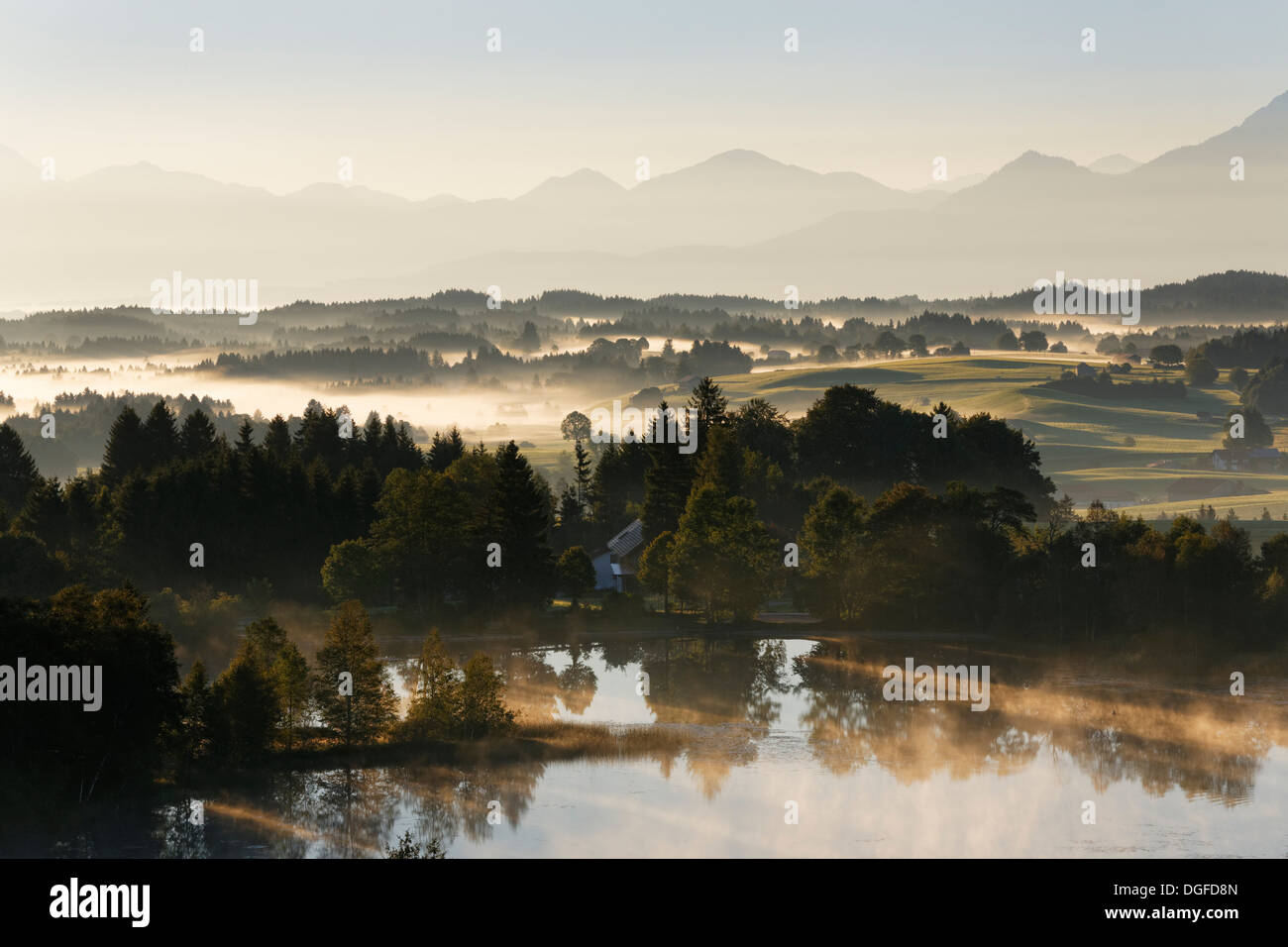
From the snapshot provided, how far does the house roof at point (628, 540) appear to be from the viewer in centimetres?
11981

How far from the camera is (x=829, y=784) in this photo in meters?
59.7

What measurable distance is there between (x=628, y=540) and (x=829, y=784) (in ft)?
205

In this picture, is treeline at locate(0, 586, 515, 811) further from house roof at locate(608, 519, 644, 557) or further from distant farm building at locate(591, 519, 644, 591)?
house roof at locate(608, 519, 644, 557)

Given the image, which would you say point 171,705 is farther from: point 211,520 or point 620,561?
point 620,561

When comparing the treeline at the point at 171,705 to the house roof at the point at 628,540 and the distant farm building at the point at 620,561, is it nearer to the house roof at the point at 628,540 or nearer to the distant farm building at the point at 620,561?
the distant farm building at the point at 620,561

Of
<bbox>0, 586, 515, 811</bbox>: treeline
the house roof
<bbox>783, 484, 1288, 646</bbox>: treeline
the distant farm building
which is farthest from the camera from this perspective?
the house roof

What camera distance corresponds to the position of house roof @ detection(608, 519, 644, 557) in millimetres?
119812

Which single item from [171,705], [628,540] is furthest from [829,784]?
[628,540]

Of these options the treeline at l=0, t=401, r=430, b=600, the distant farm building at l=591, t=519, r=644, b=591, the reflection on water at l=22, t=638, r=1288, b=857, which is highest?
the treeline at l=0, t=401, r=430, b=600

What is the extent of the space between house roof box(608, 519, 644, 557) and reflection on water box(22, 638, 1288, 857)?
35411 millimetres

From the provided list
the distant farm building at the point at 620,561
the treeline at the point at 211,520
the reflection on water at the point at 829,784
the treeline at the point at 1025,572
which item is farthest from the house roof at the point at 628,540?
the reflection on water at the point at 829,784

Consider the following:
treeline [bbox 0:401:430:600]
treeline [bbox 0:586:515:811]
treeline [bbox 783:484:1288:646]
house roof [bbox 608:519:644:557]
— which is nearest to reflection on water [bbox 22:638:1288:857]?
treeline [bbox 0:586:515:811]

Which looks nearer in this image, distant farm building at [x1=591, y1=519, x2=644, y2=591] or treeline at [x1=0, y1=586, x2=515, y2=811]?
treeline at [x1=0, y1=586, x2=515, y2=811]
